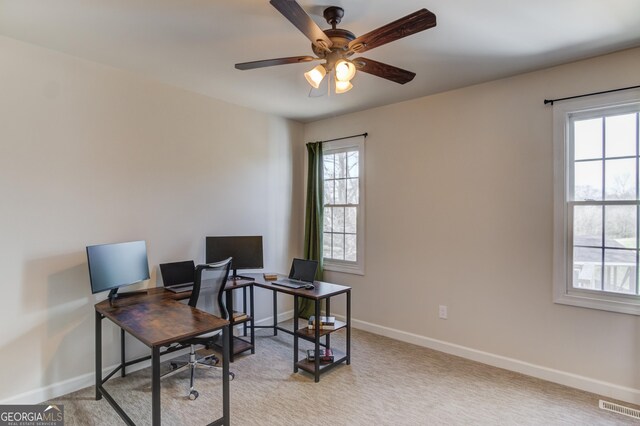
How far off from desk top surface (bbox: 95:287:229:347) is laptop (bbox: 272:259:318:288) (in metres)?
1.00

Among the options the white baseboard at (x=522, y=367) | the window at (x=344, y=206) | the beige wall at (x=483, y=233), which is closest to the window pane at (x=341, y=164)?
the window at (x=344, y=206)

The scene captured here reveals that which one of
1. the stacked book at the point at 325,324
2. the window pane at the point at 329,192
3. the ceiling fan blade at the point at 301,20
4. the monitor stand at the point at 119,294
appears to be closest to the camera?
the ceiling fan blade at the point at 301,20

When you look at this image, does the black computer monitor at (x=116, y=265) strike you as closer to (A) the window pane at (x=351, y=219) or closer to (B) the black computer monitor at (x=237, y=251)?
(B) the black computer monitor at (x=237, y=251)

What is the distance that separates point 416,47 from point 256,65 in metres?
1.23

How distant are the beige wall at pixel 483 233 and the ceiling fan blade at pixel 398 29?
1.85m

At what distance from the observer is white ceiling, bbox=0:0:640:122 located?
1988mm

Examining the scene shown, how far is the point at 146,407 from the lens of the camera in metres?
2.45

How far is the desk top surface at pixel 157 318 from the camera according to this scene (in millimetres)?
1940

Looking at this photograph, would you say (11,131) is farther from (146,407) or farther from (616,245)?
(616,245)

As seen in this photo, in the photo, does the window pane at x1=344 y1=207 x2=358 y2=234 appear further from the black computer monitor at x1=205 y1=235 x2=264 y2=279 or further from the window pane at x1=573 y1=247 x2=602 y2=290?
the window pane at x1=573 y1=247 x2=602 y2=290

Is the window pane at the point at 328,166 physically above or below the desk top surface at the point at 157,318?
above

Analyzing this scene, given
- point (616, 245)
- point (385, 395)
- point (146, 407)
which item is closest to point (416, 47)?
point (616, 245)

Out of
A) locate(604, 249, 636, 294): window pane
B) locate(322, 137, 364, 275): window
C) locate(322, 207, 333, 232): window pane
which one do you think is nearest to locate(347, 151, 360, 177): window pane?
locate(322, 137, 364, 275): window

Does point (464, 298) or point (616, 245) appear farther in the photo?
point (464, 298)
